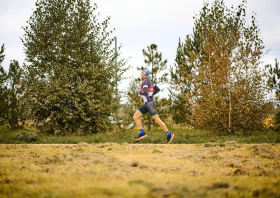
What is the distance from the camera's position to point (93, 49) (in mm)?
14047

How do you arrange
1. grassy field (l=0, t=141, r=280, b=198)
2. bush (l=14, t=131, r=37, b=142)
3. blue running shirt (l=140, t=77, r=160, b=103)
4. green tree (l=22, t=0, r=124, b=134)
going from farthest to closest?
green tree (l=22, t=0, r=124, b=134), bush (l=14, t=131, r=37, b=142), blue running shirt (l=140, t=77, r=160, b=103), grassy field (l=0, t=141, r=280, b=198)

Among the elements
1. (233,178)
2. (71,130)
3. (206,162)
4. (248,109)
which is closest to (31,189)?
(233,178)

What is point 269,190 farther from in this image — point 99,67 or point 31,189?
point 99,67

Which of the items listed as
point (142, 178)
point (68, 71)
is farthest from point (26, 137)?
point (142, 178)

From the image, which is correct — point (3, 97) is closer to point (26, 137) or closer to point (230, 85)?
point (26, 137)

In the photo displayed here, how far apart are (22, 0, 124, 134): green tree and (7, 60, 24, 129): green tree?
6.89 ft

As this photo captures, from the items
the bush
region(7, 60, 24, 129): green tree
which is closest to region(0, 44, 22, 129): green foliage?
region(7, 60, 24, 129): green tree

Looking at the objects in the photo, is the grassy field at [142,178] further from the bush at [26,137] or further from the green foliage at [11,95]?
the green foliage at [11,95]

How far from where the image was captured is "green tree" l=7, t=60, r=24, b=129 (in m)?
15.1

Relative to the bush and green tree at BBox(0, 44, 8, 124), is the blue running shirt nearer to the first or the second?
the bush

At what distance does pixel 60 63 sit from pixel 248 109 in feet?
27.8

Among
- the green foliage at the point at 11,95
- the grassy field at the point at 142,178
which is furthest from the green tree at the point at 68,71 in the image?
the grassy field at the point at 142,178

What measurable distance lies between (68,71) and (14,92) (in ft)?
13.1

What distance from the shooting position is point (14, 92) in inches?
609
